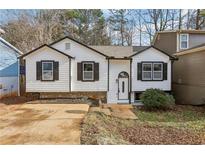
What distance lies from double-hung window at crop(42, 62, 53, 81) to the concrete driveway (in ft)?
13.6

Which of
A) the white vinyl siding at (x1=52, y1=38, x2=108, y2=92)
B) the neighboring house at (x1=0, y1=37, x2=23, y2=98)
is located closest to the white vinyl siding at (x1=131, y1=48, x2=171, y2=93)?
the white vinyl siding at (x1=52, y1=38, x2=108, y2=92)

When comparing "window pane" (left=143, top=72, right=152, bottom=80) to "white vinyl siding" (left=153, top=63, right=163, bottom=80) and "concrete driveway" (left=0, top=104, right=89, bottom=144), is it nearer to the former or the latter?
"white vinyl siding" (left=153, top=63, right=163, bottom=80)

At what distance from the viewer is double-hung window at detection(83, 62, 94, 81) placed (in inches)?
640

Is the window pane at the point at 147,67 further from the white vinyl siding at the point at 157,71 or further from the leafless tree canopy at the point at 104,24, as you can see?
the leafless tree canopy at the point at 104,24

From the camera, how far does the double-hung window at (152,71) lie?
54.6 feet

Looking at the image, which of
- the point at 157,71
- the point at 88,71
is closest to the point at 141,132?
the point at 88,71

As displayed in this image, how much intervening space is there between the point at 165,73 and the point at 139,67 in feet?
5.21

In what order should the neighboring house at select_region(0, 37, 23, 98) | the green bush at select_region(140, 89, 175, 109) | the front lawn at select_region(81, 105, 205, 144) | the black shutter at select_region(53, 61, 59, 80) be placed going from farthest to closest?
the neighboring house at select_region(0, 37, 23, 98), the black shutter at select_region(53, 61, 59, 80), the green bush at select_region(140, 89, 175, 109), the front lawn at select_region(81, 105, 205, 144)

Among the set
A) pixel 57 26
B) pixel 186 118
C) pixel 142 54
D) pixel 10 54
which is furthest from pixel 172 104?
pixel 57 26

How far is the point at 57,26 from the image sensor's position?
79.0 ft

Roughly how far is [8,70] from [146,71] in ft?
27.2

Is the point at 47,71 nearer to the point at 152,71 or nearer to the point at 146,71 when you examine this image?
the point at 146,71

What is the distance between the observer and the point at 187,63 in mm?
16984

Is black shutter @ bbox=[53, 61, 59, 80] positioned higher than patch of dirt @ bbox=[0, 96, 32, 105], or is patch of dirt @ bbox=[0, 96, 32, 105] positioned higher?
black shutter @ bbox=[53, 61, 59, 80]
